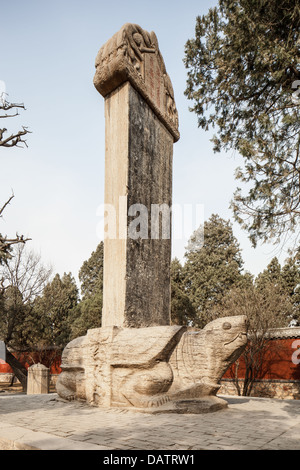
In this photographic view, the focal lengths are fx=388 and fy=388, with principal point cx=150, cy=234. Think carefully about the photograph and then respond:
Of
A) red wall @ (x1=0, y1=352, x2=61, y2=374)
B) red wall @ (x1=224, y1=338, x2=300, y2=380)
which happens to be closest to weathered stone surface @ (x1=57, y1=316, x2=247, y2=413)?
red wall @ (x1=224, y1=338, x2=300, y2=380)

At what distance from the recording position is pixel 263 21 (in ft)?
16.1

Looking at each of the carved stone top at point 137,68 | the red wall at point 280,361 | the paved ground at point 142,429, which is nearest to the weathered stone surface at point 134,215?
the carved stone top at point 137,68

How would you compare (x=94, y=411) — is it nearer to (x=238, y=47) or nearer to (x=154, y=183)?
(x=154, y=183)

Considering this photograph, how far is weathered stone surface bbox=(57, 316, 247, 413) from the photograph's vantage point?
509 cm

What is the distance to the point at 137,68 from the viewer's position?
680 centimetres

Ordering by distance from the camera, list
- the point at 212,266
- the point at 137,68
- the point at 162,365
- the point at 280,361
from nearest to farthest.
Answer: the point at 162,365 < the point at 137,68 < the point at 280,361 < the point at 212,266

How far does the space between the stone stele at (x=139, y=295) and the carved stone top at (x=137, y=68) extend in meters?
0.02

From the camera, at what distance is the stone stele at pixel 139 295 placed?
206 inches

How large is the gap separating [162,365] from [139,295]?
1227 millimetres

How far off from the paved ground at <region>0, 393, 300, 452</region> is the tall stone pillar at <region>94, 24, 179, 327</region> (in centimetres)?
156

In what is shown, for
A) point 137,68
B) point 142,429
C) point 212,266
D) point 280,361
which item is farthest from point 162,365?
point 212,266

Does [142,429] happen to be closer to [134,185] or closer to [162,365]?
[162,365]
